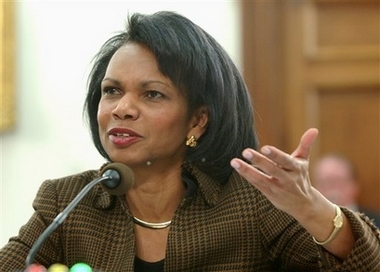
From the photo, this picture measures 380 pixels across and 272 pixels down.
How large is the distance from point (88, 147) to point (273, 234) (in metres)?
1.93

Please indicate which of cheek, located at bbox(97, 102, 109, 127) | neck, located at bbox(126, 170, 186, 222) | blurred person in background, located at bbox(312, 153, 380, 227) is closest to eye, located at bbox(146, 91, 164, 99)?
cheek, located at bbox(97, 102, 109, 127)

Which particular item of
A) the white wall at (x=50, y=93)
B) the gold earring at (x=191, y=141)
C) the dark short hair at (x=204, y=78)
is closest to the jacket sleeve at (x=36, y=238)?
the dark short hair at (x=204, y=78)

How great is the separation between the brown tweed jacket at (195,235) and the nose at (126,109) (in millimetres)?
238

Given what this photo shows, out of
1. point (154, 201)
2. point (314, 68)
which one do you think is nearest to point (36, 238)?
point (154, 201)

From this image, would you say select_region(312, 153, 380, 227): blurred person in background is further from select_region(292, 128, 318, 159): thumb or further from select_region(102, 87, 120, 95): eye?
select_region(292, 128, 318, 159): thumb

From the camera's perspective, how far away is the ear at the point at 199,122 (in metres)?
2.29

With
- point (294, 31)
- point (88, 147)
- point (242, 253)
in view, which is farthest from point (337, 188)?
point (242, 253)

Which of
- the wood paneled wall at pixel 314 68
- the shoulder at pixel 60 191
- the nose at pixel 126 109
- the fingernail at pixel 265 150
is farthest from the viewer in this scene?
the wood paneled wall at pixel 314 68

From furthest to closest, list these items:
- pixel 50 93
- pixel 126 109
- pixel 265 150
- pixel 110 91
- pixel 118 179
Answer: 1. pixel 50 93
2. pixel 110 91
3. pixel 126 109
4. pixel 118 179
5. pixel 265 150

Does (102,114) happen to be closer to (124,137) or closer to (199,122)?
(124,137)

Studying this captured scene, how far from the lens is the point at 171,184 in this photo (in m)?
2.30

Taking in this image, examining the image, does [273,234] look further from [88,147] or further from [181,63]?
[88,147]

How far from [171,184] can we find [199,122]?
166 mm

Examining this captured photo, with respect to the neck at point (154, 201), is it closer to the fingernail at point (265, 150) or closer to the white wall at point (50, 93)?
the fingernail at point (265, 150)
